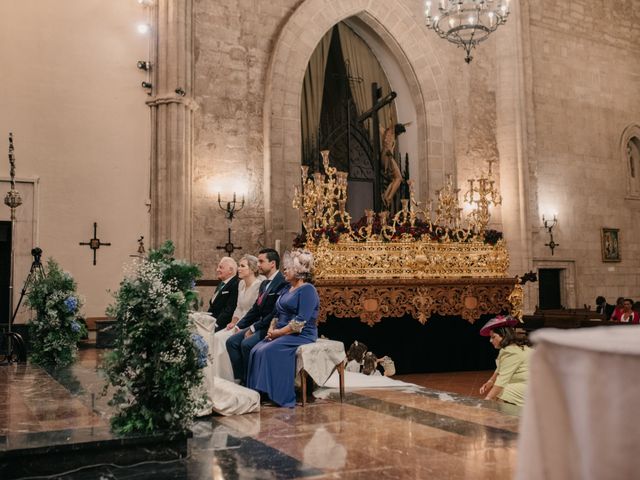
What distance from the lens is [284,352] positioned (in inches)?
265

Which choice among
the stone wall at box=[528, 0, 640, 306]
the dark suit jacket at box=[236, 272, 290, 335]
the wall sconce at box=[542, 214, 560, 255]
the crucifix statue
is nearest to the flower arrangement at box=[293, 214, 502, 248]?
the dark suit jacket at box=[236, 272, 290, 335]

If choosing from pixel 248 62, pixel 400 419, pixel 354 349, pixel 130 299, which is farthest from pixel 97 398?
pixel 248 62

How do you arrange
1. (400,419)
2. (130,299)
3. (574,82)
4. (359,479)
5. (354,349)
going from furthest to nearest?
(574,82) < (354,349) < (400,419) < (130,299) < (359,479)

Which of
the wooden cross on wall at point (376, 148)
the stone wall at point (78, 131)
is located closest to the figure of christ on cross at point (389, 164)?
the wooden cross on wall at point (376, 148)

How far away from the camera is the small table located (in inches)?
263

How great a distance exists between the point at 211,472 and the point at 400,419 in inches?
89.7

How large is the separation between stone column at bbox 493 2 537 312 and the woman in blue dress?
10424 mm

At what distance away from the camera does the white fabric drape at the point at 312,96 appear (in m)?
15.4

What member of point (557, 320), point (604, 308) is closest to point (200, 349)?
point (557, 320)

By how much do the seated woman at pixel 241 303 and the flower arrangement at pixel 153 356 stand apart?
3005 millimetres

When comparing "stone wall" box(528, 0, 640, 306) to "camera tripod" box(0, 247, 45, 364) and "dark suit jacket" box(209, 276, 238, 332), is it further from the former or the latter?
"camera tripod" box(0, 247, 45, 364)

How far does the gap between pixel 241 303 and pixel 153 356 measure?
3695 millimetres

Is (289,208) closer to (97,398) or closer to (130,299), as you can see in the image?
(97,398)

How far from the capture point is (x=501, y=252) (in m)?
11.5
